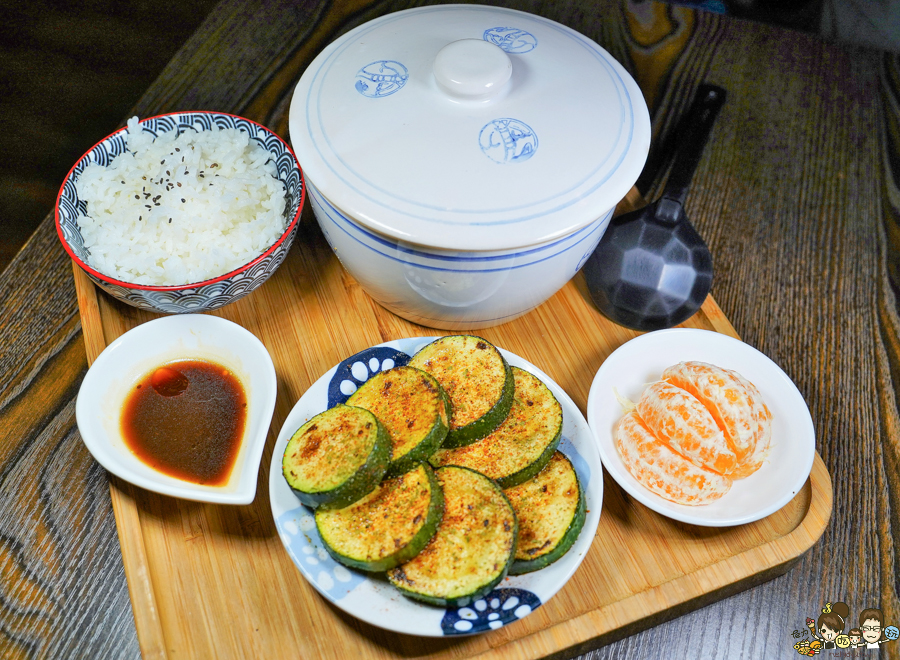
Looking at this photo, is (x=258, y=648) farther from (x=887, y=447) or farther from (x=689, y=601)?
(x=887, y=447)

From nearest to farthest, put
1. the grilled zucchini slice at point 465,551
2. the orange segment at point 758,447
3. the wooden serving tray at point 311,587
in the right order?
the grilled zucchini slice at point 465,551
the wooden serving tray at point 311,587
the orange segment at point 758,447

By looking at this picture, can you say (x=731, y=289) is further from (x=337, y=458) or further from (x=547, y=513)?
(x=337, y=458)

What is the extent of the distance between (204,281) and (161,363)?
193 millimetres

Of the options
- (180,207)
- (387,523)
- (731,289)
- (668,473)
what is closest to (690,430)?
(668,473)

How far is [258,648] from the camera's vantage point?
3.57 feet

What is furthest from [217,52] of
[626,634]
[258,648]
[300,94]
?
[626,634]

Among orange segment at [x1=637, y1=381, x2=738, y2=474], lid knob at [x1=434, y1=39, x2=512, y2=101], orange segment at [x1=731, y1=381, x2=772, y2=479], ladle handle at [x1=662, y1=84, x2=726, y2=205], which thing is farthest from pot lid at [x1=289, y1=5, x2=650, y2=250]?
orange segment at [x1=731, y1=381, x2=772, y2=479]

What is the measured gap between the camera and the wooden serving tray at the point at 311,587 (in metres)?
1.10

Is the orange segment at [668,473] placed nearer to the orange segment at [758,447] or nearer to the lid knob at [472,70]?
the orange segment at [758,447]

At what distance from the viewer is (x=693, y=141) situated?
1.42m

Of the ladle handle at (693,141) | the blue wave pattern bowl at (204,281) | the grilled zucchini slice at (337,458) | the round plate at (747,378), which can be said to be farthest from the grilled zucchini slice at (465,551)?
the ladle handle at (693,141)

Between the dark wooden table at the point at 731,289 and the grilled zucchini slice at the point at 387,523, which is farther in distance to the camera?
the dark wooden table at the point at 731,289

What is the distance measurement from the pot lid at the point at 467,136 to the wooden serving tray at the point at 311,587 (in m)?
0.44

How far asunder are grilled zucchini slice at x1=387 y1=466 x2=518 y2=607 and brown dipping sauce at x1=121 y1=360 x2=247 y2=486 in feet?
1.28
